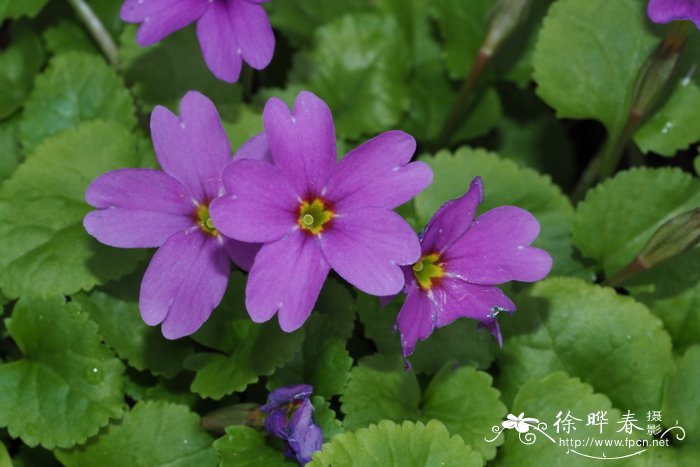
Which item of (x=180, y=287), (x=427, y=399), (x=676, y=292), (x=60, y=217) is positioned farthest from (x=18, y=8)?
(x=676, y=292)

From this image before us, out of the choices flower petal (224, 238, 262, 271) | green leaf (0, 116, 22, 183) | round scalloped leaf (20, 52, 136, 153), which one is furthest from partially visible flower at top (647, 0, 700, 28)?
green leaf (0, 116, 22, 183)

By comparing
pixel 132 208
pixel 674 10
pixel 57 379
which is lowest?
pixel 57 379

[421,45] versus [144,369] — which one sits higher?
[421,45]

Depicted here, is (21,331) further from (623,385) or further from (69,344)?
(623,385)

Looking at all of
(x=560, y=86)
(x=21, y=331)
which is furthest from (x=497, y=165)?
(x=21, y=331)

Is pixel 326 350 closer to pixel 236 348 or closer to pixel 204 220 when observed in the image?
pixel 236 348

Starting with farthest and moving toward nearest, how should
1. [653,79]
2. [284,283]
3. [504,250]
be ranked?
1. [653,79]
2. [504,250]
3. [284,283]

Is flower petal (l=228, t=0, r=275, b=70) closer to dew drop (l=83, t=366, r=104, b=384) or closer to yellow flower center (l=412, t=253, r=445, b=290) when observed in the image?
yellow flower center (l=412, t=253, r=445, b=290)
